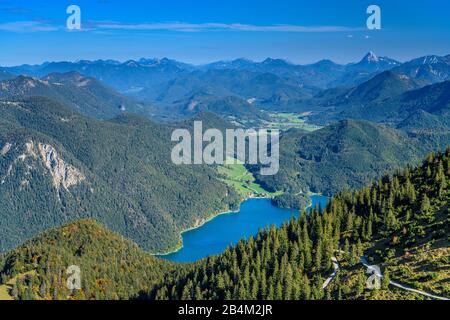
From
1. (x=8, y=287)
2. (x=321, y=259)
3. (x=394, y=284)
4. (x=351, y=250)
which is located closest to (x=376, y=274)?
(x=394, y=284)

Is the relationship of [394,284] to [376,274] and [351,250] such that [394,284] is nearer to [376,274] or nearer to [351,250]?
[376,274]

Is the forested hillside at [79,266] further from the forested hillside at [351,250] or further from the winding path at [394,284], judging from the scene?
the winding path at [394,284]

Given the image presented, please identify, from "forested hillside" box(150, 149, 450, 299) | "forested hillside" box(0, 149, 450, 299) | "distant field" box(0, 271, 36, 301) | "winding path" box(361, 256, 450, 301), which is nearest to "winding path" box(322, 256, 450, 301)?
"winding path" box(361, 256, 450, 301)

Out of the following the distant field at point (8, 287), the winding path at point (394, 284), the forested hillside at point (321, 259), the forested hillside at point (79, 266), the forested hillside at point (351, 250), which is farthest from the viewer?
the forested hillside at point (79, 266)

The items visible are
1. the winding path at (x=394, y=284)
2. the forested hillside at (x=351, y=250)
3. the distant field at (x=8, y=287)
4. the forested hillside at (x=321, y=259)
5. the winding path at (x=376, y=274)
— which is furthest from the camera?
the distant field at (x=8, y=287)

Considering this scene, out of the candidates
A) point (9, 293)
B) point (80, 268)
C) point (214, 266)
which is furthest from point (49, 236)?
point (214, 266)

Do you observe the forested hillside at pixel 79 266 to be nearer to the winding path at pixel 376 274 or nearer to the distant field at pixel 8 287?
the distant field at pixel 8 287

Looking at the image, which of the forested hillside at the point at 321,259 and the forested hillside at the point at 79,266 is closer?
the forested hillside at the point at 321,259

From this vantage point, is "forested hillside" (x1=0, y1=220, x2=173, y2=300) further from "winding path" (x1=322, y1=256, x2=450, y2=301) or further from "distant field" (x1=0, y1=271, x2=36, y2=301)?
"winding path" (x1=322, y1=256, x2=450, y2=301)

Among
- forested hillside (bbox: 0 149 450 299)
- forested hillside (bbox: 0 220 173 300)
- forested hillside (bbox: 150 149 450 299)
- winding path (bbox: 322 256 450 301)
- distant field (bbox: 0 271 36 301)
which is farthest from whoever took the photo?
forested hillside (bbox: 0 220 173 300)

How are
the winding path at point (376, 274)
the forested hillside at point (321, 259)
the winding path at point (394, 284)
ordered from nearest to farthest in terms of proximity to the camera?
the winding path at point (394, 284) → the winding path at point (376, 274) → the forested hillside at point (321, 259)

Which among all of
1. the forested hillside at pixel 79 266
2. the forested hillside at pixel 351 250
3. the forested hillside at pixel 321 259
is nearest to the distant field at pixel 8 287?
the forested hillside at pixel 79 266

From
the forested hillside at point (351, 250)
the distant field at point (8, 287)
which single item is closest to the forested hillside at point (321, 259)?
the forested hillside at point (351, 250)
